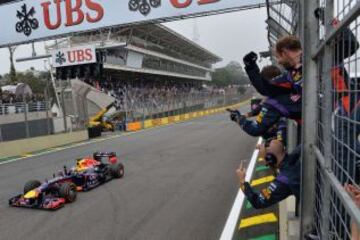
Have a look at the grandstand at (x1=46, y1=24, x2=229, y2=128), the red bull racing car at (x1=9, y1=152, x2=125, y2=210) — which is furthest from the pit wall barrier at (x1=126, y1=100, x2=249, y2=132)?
the red bull racing car at (x1=9, y1=152, x2=125, y2=210)

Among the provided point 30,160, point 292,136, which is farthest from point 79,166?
point 30,160

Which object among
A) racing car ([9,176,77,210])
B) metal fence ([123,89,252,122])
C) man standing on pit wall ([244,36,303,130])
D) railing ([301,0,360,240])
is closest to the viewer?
railing ([301,0,360,240])

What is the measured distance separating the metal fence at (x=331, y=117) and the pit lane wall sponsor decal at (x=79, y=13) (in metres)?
8.67

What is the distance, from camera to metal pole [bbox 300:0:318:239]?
2.61m

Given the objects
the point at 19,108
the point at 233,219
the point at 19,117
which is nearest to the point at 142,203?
the point at 233,219

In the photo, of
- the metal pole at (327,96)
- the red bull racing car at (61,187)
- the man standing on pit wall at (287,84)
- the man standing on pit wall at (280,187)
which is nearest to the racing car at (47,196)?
the red bull racing car at (61,187)

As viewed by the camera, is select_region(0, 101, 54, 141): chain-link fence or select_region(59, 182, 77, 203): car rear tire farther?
select_region(0, 101, 54, 141): chain-link fence

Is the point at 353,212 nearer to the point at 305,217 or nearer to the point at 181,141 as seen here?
the point at 305,217

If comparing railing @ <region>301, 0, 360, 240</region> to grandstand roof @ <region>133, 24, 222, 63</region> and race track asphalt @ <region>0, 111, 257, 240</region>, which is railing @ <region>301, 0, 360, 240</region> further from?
grandstand roof @ <region>133, 24, 222, 63</region>

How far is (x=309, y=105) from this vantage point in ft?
8.67

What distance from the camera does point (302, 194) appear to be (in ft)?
8.90

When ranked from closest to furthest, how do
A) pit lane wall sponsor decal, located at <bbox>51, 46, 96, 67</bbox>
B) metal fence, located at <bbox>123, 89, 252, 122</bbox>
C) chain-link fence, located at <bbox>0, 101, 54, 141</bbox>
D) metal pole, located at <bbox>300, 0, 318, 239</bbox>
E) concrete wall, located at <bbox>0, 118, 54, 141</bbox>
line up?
metal pole, located at <bbox>300, 0, 318, 239</bbox>, concrete wall, located at <bbox>0, 118, 54, 141</bbox>, chain-link fence, located at <bbox>0, 101, 54, 141</bbox>, pit lane wall sponsor decal, located at <bbox>51, 46, 96, 67</bbox>, metal fence, located at <bbox>123, 89, 252, 122</bbox>

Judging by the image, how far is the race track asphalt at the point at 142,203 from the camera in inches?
193

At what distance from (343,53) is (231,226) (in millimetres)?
3556
